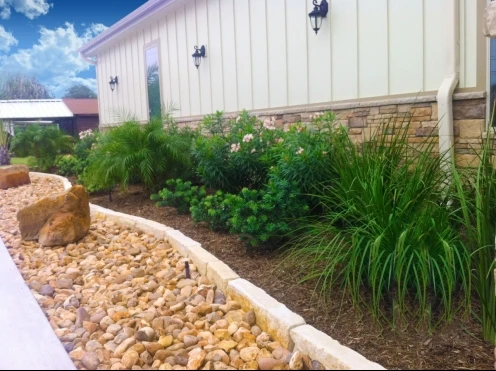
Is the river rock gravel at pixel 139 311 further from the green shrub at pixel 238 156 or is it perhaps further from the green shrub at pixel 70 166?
the green shrub at pixel 70 166

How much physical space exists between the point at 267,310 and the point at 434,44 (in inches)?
119

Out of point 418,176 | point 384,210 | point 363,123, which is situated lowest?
point 384,210

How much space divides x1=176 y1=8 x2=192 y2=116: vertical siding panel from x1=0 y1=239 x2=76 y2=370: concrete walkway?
5763mm

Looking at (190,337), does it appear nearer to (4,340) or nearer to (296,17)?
(4,340)

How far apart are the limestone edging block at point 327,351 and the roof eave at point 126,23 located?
24.2 ft

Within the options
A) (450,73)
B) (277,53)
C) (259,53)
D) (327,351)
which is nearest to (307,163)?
(450,73)

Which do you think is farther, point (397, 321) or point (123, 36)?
point (123, 36)

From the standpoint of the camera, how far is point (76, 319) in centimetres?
270

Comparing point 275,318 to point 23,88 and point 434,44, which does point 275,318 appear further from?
point 23,88

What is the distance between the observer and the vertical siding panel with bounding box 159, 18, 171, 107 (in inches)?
359

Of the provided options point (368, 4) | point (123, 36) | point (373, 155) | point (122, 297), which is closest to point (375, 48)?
point (368, 4)

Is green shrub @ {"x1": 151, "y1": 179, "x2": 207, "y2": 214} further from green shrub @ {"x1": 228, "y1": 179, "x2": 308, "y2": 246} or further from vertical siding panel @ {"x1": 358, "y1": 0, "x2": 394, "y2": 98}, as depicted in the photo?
vertical siding panel @ {"x1": 358, "y1": 0, "x2": 394, "y2": 98}

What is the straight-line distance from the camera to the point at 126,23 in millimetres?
10016

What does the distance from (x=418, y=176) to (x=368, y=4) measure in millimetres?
2713
